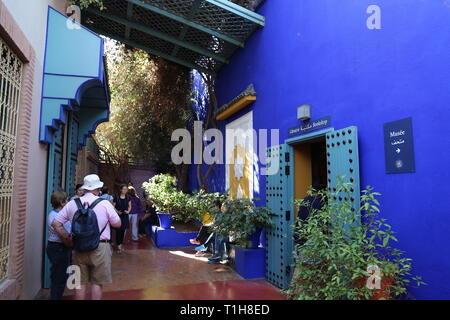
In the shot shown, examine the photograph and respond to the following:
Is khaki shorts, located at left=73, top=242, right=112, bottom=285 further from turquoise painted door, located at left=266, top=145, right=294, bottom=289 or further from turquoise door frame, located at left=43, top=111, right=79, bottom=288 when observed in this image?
turquoise painted door, located at left=266, top=145, right=294, bottom=289

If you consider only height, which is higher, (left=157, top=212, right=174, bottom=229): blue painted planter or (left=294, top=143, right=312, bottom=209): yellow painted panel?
(left=294, top=143, right=312, bottom=209): yellow painted panel

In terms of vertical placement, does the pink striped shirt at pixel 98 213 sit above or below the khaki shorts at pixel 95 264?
above

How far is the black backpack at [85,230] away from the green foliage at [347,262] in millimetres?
2261

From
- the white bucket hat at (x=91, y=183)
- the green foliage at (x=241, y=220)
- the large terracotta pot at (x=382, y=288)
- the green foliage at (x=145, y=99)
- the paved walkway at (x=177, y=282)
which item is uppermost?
the green foliage at (x=145, y=99)

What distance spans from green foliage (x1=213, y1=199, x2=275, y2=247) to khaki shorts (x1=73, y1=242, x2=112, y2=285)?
248cm

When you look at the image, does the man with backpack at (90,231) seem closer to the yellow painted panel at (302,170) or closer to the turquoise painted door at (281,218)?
the turquoise painted door at (281,218)

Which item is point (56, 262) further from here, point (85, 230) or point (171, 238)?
point (171, 238)

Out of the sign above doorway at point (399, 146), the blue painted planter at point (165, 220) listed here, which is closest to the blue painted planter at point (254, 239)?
the sign above doorway at point (399, 146)

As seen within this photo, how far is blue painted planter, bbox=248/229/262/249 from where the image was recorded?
20.1 feet

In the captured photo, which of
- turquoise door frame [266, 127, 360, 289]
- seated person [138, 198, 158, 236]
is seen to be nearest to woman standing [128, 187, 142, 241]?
seated person [138, 198, 158, 236]

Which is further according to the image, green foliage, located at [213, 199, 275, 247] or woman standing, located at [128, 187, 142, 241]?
woman standing, located at [128, 187, 142, 241]

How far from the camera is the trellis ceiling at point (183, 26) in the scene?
→ 6.75 m
